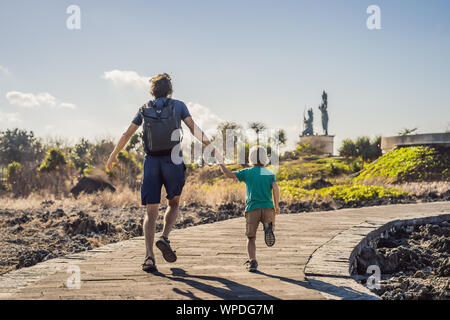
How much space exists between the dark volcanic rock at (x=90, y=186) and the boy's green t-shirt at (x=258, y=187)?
513 inches

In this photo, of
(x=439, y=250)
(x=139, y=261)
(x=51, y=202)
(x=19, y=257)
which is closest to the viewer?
(x=139, y=261)

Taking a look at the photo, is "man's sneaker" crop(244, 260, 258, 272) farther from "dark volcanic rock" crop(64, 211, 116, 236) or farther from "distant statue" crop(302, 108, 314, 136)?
"distant statue" crop(302, 108, 314, 136)

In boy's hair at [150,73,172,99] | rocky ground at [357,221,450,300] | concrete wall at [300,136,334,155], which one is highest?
concrete wall at [300,136,334,155]

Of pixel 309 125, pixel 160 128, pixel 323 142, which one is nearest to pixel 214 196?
pixel 160 128

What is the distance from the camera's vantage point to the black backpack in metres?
4.04

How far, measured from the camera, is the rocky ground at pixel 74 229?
215 inches

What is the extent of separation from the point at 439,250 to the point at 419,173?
12.3 m

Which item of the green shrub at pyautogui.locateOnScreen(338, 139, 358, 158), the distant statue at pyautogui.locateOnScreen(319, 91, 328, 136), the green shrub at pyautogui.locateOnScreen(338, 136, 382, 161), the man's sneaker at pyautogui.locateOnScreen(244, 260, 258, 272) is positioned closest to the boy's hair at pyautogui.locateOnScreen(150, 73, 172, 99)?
the man's sneaker at pyautogui.locateOnScreen(244, 260, 258, 272)

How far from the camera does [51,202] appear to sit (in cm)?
1377

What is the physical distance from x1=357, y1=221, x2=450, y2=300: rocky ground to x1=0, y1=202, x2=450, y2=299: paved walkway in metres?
0.56

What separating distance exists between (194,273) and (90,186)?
13.6 m

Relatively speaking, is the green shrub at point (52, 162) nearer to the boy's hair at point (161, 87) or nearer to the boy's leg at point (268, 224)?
the boy's hair at point (161, 87)

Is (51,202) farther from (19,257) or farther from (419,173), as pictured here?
(419,173)
